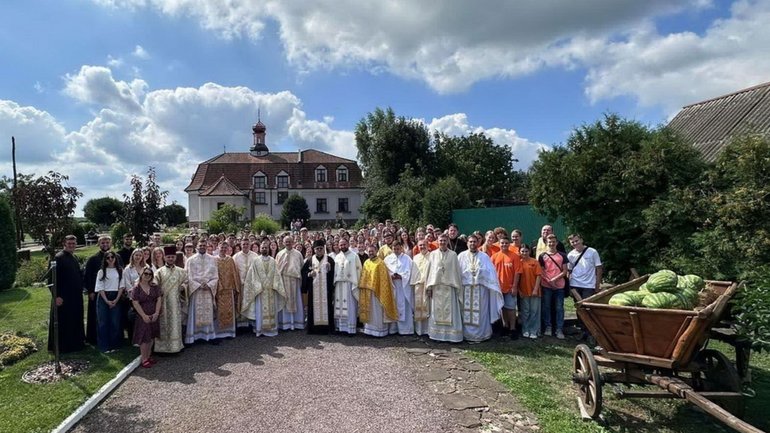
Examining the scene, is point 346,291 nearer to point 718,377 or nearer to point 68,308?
point 68,308

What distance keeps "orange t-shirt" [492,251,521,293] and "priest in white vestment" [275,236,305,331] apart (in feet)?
13.0

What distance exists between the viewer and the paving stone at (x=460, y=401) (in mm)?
5594

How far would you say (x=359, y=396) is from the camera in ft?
19.3

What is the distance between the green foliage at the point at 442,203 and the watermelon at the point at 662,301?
1921 cm

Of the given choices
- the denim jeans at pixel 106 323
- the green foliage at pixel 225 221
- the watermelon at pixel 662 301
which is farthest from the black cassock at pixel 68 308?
the green foliage at pixel 225 221

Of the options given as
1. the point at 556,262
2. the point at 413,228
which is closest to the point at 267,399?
the point at 556,262

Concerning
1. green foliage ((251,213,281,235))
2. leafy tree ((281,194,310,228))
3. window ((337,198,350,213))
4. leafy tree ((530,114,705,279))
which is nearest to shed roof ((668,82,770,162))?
leafy tree ((530,114,705,279))

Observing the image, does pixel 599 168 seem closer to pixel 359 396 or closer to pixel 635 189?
pixel 635 189

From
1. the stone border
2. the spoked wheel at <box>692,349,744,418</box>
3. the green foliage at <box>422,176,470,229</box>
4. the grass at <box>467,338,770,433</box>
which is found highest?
the green foliage at <box>422,176,470,229</box>

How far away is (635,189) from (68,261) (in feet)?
37.6

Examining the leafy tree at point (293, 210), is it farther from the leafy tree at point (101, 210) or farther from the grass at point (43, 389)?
the grass at point (43, 389)

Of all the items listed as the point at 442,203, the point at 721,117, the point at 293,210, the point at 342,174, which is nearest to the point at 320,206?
the point at 342,174

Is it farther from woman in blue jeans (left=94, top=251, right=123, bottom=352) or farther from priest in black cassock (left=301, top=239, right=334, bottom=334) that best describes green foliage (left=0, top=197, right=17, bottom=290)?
priest in black cassock (left=301, top=239, right=334, bottom=334)

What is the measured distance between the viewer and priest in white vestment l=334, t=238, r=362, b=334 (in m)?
9.10
